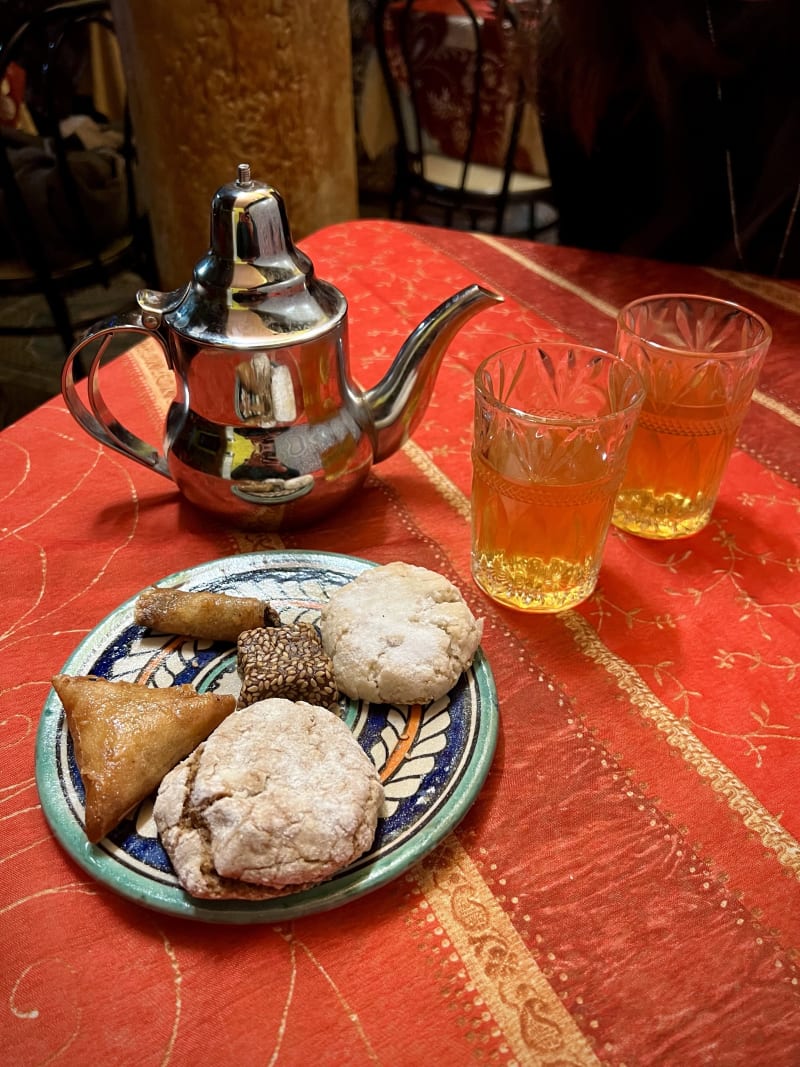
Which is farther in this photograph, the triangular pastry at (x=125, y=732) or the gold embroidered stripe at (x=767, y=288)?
the gold embroidered stripe at (x=767, y=288)

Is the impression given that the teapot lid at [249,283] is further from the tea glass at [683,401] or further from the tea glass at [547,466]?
the tea glass at [683,401]

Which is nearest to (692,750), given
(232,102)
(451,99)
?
(232,102)

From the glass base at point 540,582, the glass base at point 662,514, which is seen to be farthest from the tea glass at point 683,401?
the glass base at point 540,582

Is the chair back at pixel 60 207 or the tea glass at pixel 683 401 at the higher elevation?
the tea glass at pixel 683 401

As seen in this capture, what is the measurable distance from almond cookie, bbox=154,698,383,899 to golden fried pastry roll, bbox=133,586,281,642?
0.41 ft

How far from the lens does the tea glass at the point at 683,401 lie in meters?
0.75

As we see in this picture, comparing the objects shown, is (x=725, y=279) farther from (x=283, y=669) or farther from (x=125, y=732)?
(x=125, y=732)

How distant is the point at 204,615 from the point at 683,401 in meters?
0.47

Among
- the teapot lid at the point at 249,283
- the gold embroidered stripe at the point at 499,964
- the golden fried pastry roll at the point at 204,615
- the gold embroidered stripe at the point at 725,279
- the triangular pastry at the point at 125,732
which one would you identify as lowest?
the gold embroidered stripe at the point at 499,964

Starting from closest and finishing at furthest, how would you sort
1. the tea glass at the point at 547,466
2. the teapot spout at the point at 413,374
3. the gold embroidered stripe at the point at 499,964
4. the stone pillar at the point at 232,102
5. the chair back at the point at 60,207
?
the gold embroidered stripe at the point at 499,964, the tea glass at the point at 547,466, the teapot spout at the point at 413,374, the chair back at the point at 60,207, the stone pillar at the point at 232,102

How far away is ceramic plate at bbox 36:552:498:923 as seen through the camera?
49 cm

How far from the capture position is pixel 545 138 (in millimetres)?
1776

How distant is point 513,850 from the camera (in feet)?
1.80

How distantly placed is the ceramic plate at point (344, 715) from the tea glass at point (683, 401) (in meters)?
0.29
